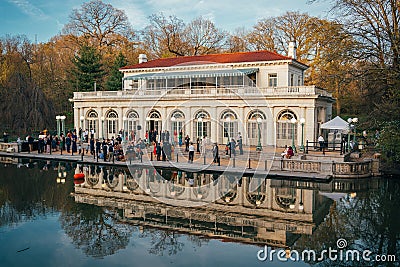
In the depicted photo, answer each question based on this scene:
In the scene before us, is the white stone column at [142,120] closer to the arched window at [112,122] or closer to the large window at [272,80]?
the arched window at [112,122]

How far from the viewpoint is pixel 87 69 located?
4303cm

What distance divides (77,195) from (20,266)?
677 centimetres

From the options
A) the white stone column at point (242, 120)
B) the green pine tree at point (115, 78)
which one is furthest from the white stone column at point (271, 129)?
the green pine tree at point (115, 78)

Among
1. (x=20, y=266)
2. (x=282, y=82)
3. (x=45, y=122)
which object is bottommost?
(x=20, y=266)

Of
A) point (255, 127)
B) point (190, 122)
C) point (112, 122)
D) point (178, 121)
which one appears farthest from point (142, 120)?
point (255, 127)

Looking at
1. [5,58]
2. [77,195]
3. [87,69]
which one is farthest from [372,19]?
[5,58]

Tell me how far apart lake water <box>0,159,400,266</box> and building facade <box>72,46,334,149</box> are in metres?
9.72

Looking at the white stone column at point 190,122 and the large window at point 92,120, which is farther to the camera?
the large window at point 92,120

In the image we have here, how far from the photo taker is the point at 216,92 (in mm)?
29562

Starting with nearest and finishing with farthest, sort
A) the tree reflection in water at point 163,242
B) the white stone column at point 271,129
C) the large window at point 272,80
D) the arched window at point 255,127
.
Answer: the tree reflection in water at point 163,242 → the white stone column at point 271,129 → the arched window at point 255,127 → the large window at point 272,80

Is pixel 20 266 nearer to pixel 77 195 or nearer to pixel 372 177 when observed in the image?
pixel 77 195

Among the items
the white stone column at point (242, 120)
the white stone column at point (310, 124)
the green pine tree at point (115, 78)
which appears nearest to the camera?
the white stone column at point (310, 124)

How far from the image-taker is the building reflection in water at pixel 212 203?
11.6m

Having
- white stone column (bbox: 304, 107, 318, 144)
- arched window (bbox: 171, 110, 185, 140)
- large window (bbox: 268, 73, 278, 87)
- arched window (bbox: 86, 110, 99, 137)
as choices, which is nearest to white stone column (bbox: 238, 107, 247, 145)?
large window (bbox: 268, 73, 278, 87)
